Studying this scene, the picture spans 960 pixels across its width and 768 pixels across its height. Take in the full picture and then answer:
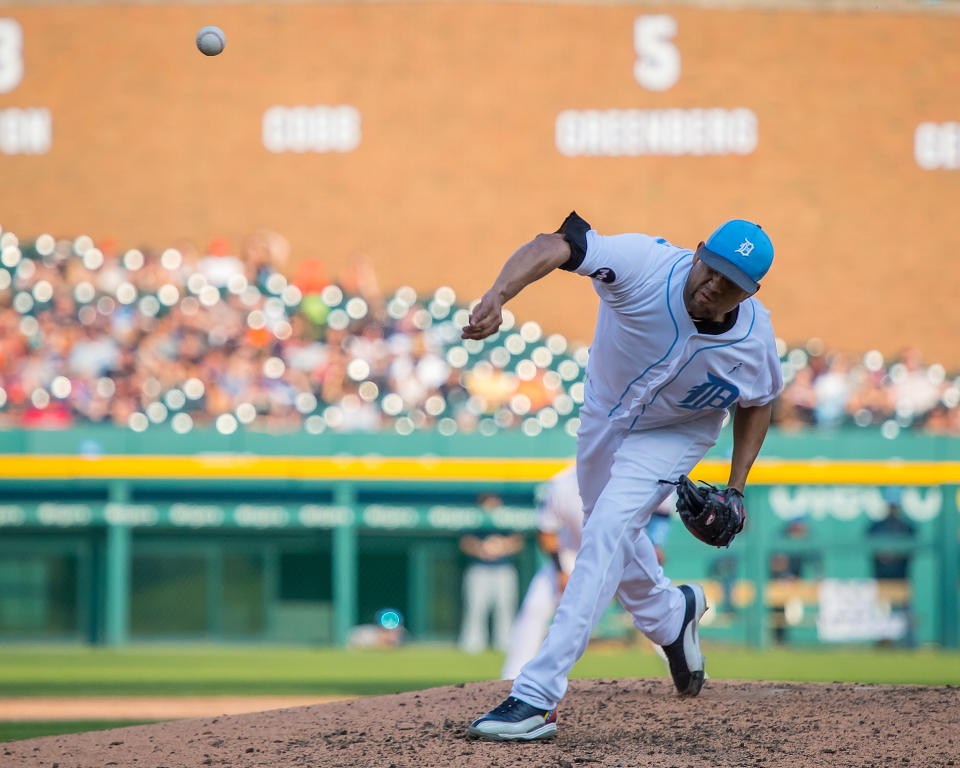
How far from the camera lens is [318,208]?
1991 cm

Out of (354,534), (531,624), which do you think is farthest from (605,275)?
(354,534)

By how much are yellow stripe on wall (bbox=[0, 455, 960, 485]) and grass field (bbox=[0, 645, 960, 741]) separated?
5.17 feet

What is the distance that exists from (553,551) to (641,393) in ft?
10.8

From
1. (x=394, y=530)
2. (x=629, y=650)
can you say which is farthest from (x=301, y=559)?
(x=629, y=650)

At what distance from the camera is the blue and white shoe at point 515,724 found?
12.7 ft

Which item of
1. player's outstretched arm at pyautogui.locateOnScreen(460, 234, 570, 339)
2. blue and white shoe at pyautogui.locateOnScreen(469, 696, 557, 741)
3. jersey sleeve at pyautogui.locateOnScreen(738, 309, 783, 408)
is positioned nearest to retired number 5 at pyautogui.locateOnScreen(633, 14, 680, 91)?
jersey sleeve at pyautogui.locateOnScreen(738, 309, 783, 408)

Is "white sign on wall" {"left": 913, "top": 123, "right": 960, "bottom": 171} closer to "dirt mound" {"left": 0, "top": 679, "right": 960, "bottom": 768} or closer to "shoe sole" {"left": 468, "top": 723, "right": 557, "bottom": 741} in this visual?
"dirt mound" {"left": 0, "top": 679, "right": 960, "bottom": 768}

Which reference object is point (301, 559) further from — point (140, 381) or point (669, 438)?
point (669, 438)

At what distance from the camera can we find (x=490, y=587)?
12266mm

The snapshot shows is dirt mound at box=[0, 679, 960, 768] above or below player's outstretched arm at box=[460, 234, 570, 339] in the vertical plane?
below

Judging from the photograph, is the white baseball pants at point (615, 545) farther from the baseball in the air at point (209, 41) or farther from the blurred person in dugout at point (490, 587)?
the blurred person in dugout at point (490, 587)

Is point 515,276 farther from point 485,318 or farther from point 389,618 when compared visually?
point 389,618

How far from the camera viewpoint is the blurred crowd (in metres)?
12.9

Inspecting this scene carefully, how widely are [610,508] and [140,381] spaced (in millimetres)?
9750
